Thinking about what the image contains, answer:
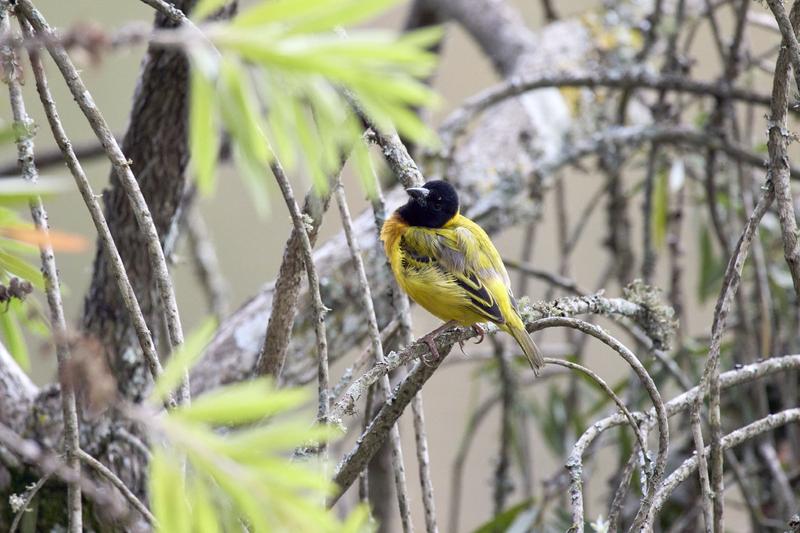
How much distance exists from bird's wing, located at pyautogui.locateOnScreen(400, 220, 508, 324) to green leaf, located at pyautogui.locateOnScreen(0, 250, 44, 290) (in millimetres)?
1502

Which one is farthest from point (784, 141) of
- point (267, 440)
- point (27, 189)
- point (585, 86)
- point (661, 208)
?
point (661, 208)

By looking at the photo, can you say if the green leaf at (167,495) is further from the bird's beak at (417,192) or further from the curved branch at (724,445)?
the bird's beak at (417,192)

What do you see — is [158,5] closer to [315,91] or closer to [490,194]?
[315,91]

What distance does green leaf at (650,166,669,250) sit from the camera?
373cm

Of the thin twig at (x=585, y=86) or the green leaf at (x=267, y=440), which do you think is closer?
the green leaf at (x=267, y=440)

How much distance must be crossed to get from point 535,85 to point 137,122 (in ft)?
5.33

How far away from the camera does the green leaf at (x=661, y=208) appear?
3.73 meters

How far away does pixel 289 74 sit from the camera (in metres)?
0.79

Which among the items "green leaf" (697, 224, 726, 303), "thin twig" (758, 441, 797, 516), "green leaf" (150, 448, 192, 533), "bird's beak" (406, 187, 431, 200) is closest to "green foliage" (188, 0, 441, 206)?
"green leaf" (150, 448, 192, 533)

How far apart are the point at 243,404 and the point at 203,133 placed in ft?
0.74

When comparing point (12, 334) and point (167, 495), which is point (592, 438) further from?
point (12, 334)

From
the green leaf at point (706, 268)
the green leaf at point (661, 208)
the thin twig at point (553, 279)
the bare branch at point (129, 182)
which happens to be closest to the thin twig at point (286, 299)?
the bare branch at point (129, 182)

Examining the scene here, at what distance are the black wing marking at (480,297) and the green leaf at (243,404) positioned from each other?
1.82m

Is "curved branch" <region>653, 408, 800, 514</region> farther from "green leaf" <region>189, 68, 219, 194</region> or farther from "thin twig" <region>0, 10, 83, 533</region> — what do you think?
"green leaf" <region>189, 68, 219, 194</region>
